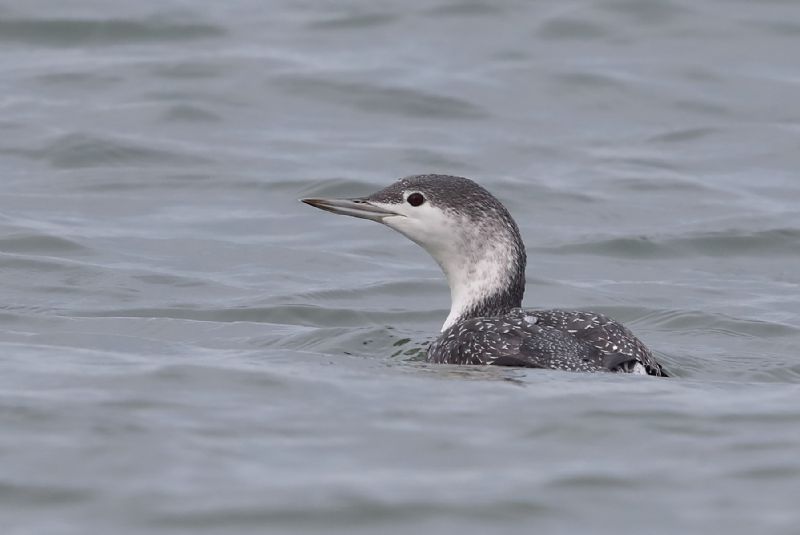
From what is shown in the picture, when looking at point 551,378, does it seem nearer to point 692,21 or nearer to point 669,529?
point 669,529

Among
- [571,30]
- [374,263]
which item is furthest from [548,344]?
[571,30]

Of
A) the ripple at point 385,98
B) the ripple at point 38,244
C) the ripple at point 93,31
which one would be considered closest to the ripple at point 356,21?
the ripple at point 93,31

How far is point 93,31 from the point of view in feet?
48.2

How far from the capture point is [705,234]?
1070 centimetres

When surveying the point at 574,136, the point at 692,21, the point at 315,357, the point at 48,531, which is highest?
the point at 692,21

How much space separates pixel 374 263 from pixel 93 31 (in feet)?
18.5

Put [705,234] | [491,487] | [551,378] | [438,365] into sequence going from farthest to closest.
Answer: [705,234] → [438,365] → [551,378] → [491,487]

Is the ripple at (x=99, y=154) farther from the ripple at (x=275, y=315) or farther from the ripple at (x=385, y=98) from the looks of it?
the ripple at (x=275, y=315)

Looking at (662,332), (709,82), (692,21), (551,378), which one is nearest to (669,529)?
(551,378)

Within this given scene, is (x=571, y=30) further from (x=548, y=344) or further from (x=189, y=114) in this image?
→ (x=548, y=344)

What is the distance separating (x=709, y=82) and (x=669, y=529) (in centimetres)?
972

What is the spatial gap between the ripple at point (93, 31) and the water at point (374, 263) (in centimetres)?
3

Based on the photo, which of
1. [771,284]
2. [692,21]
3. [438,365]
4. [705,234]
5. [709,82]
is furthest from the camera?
[692,21]

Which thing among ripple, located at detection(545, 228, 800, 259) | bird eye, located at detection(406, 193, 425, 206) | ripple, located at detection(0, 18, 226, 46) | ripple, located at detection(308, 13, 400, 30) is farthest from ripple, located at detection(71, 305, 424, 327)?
ripple, located at detection(308, 13, 400, 30)
